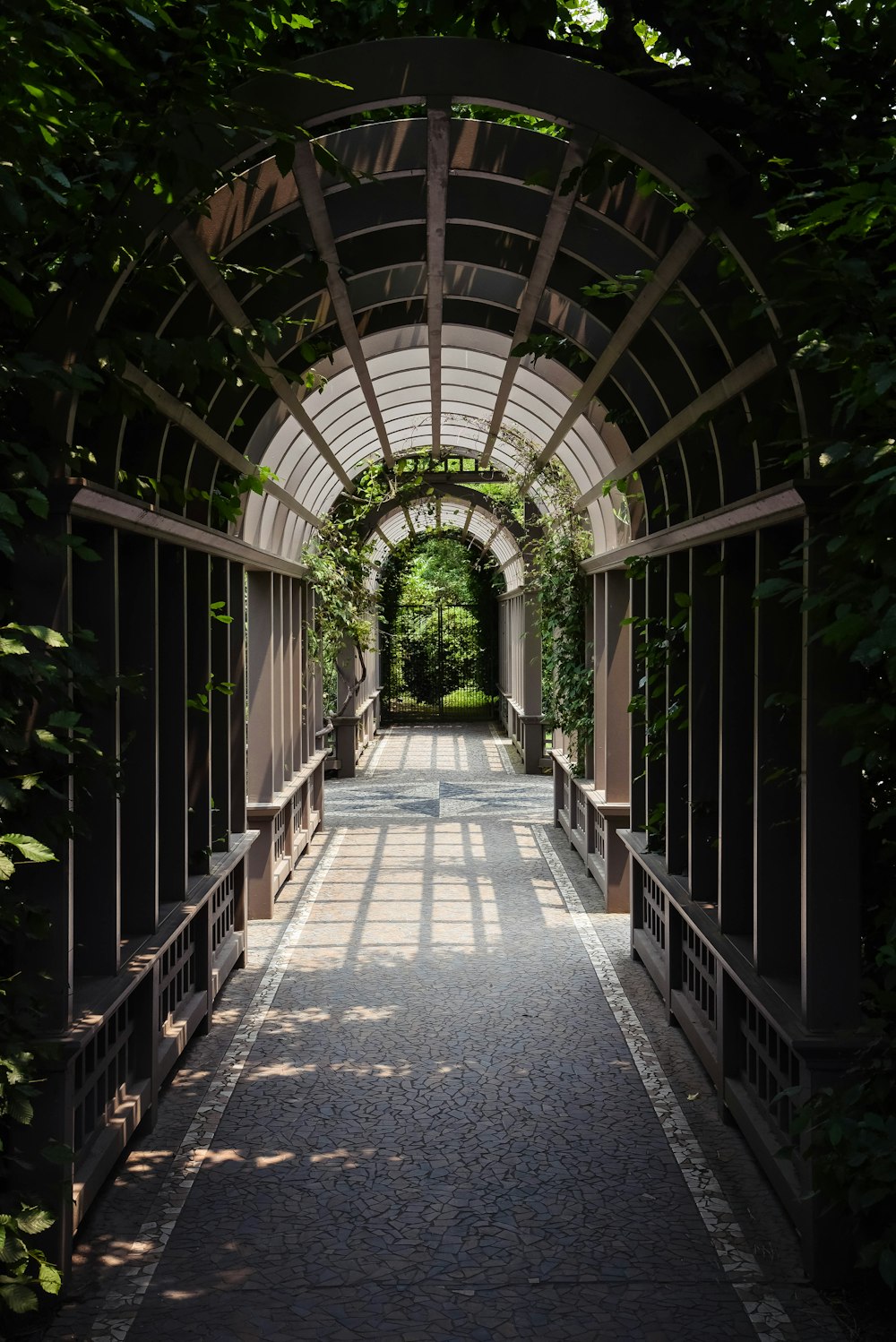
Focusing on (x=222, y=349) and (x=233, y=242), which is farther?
(x=233, y=242)

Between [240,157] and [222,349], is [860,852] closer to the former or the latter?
[222,349]

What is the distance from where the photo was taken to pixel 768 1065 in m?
4.56

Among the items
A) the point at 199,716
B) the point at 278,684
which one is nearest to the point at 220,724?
the point at 199,716

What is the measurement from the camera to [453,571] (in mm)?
30438

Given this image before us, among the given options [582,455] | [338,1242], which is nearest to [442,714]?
[582,455]

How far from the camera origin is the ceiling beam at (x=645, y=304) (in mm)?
4551

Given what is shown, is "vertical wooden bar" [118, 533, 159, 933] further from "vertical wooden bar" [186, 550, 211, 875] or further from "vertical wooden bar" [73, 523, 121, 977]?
"vertical wooden bar" [186, 550, 211, 875]

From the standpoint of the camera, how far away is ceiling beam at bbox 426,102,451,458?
4.33 m

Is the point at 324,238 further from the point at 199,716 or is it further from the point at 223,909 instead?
the point at 223,909

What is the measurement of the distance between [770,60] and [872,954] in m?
2.84

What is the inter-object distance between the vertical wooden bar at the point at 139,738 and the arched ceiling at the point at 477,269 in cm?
40

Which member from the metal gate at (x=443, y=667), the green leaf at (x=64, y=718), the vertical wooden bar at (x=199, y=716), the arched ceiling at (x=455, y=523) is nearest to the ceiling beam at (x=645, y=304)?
the vertical wooden bar at (x=199, y=716)

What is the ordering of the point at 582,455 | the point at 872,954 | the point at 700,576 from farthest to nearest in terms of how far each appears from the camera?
the point at 582,455 < the point at 700,576 < the point at 872,954

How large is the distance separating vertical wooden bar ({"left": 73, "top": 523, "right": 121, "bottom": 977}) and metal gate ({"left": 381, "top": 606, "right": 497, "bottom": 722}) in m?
23.8
